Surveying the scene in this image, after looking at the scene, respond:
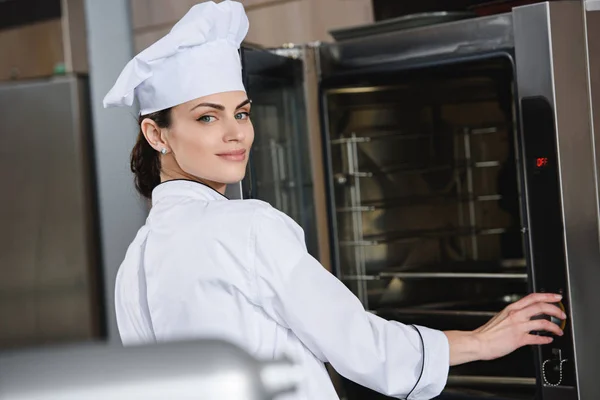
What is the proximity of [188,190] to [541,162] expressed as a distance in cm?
69

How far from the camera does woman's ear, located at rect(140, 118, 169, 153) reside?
1358 millimetres

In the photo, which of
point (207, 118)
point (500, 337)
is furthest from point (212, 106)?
point (500, 337)

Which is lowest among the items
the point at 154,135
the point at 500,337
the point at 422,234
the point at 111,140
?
the point at 500,337

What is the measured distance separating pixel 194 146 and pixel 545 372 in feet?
2.57

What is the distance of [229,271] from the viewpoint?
1.14m

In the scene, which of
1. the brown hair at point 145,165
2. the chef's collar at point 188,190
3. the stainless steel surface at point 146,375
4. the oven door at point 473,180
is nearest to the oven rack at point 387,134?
the oven door at point 473,180

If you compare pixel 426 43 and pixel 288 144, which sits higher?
pixel 426 43

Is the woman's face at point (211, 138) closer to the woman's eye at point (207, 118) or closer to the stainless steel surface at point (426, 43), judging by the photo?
the woman's eye at point (207, 118)

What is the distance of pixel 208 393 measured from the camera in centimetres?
30

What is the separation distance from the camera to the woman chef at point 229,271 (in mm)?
1144

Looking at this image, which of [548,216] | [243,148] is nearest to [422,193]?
[548,216]

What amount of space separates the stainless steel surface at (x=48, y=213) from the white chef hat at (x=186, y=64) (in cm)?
138

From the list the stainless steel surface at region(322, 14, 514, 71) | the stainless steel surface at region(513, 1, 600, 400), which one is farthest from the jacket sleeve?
the stainless steel surface at region(322, 14, 514, 71)

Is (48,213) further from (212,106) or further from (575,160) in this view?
(575,160)
